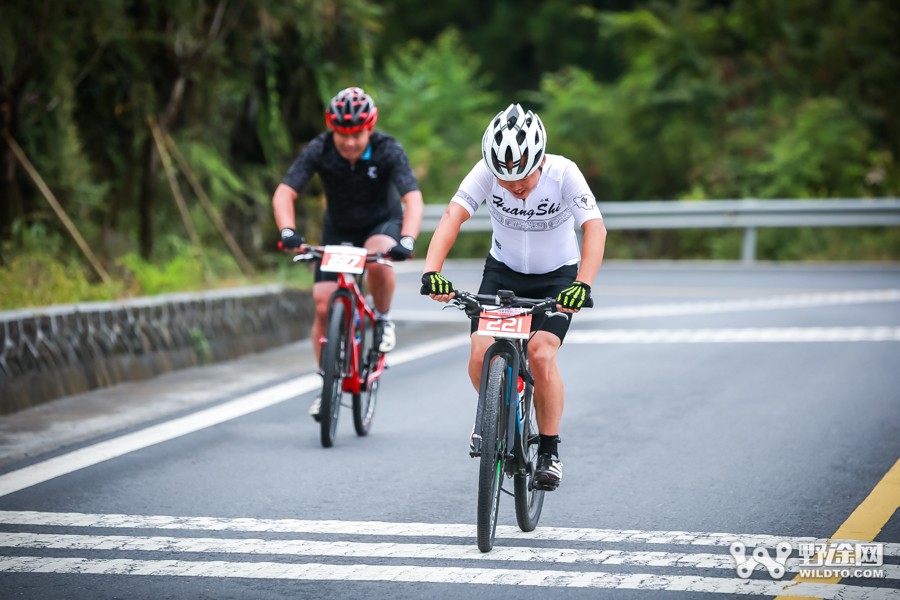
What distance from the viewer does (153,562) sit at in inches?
229

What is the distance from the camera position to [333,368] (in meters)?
8.38

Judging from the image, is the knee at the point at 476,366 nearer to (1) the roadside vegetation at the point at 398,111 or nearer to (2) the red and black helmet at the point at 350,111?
(2) the red and black helmet at the point at 350,111

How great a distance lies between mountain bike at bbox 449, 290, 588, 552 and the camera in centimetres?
588

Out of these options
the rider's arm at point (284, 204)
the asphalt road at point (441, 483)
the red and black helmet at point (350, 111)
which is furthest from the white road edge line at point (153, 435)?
the red and black helmet at point (350, 111)

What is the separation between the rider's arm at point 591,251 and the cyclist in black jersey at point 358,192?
2362 millimetres

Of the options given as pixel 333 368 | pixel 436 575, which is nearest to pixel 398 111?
pixel 333 368

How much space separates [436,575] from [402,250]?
3.31 m

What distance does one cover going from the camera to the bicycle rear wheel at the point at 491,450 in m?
5.85

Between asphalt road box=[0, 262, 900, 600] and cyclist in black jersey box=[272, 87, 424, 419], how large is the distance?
0.88 meters

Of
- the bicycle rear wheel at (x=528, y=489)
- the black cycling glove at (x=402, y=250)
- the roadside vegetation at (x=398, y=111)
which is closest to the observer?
the bicycle rear wheel at (x=528, y=489)

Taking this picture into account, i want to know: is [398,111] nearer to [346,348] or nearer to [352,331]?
[352,331]

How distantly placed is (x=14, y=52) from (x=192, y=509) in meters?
6.82

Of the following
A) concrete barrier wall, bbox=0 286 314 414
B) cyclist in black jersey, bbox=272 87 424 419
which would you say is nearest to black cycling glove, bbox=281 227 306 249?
cyclist in black jersey, bbox=272 87 424 419

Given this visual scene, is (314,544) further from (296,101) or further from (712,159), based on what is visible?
(712,159)
